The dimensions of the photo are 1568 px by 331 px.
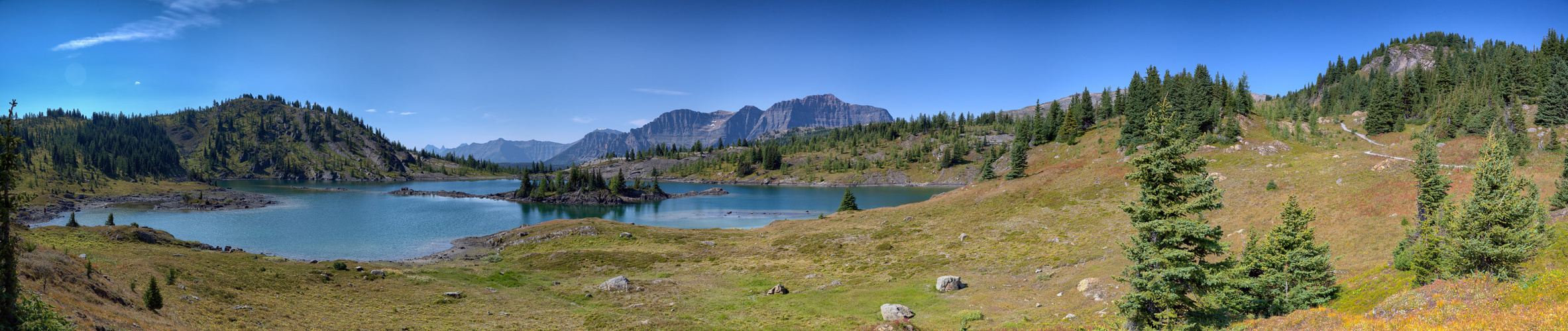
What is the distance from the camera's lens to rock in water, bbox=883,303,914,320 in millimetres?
27375

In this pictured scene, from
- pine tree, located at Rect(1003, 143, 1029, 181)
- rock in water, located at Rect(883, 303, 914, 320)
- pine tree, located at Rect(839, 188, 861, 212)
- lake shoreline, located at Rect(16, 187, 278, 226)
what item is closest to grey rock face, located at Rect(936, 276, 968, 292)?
rock in water, located at Rect(883, 303, 914, 320)

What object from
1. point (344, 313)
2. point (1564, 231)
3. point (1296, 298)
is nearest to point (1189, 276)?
point (1296, 298)

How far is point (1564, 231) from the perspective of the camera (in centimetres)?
2169

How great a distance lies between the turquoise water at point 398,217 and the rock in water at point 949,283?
200 ft

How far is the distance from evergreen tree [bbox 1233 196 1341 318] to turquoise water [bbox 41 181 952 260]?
74838 millimetres

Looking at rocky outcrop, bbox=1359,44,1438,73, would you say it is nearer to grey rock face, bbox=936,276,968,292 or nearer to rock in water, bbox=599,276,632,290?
grey rock face, bbox=936,276,968,292

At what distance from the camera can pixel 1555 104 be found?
203 ft

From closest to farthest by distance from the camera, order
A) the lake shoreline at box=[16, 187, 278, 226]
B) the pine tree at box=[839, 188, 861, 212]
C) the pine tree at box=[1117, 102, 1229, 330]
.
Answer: the pine tree at box=[1117, 102, 1229, 330] < the pine tree at box=[839, 188, 861, 212] < the lake shoreline at box=[16, 187, 278, 226]

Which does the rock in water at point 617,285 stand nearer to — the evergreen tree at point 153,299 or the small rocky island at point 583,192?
the evergreen tree at point 153,299

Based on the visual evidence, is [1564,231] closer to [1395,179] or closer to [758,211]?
[1395,179]

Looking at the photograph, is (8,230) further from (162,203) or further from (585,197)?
(162,203)

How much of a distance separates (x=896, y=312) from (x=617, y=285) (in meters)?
20.5

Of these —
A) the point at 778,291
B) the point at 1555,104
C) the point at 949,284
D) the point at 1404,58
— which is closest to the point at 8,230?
the point at 778,291

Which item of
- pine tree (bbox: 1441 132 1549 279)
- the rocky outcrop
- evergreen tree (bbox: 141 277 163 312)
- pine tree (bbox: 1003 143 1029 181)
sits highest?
the rocky outcrop
